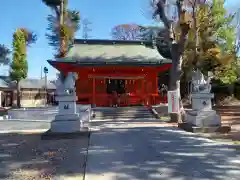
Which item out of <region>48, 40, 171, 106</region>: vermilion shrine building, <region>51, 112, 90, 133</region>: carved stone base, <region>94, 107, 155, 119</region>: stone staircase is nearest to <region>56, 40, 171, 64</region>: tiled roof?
<region>48, 40, 171, 106</region>: vermilion shrine building

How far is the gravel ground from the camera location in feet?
15.7

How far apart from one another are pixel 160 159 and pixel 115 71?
46.5 feet

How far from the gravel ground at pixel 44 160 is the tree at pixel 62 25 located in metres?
21.9

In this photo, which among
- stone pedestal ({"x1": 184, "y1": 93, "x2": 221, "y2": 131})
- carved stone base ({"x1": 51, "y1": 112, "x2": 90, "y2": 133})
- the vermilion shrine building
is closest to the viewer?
carved stone base ({"x1": 51, "y1": 112, "x2": 90, "y2": 133})

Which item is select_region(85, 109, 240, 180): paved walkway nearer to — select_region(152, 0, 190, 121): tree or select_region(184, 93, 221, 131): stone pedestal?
select_region(184, 93, 221, 131): stone pedestal

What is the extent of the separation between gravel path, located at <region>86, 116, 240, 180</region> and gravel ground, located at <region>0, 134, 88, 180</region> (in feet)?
1.00

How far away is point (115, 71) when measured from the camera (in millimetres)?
19359

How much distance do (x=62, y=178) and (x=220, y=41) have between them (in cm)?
2603

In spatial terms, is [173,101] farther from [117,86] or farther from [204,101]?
[117,86]

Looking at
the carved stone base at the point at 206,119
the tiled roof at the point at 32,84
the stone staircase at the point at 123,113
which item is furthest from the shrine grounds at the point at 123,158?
the tiled roof at the point at 32,84

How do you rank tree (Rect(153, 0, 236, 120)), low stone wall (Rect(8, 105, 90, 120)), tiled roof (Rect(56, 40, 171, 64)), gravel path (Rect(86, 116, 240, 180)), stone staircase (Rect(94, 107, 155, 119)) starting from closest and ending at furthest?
gravel path (Rect(86, 116, 240, 180)) < low stone wall (Rect(8, 105, 90, 120)) < stone staircase (Rect(94, 107, 155, 119)) < tiled roof (Rect(56, 40, 171, 64)) < tree (Rect(153, 0, 236, 120))

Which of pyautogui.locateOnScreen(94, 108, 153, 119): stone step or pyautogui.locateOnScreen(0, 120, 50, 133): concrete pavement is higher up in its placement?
pyautogui.locateOnScreen(94, 108, 153, 119): stone step

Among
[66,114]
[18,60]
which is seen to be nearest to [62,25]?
[18,60]

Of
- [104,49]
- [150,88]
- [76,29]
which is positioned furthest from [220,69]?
[76,29]
